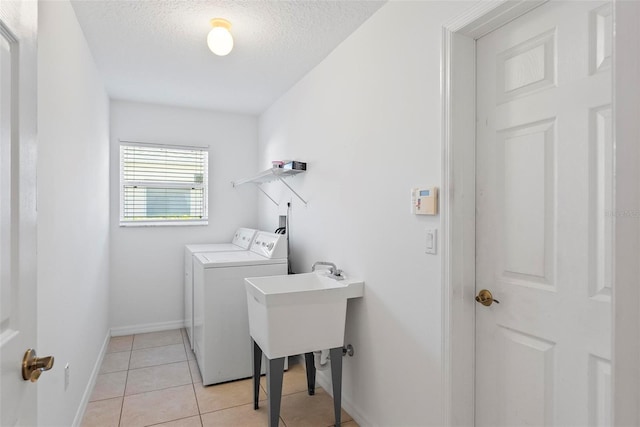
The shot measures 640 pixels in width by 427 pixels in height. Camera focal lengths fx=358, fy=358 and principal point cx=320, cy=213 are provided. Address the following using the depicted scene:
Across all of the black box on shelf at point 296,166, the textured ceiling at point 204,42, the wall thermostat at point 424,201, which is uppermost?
the textured ceiling at point 204,42

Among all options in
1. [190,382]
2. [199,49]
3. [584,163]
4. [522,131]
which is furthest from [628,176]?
[190,382]

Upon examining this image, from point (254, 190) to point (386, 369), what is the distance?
2.77 m

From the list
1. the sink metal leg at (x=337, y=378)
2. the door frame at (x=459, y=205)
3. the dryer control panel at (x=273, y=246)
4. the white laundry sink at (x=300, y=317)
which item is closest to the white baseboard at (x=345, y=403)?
the sink metal leg at (x=337, y=378)

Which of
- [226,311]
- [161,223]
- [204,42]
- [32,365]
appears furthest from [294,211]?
[32,365]

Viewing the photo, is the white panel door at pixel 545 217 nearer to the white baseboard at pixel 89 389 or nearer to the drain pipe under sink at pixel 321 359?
the drain pipe under sink at pixel 321 359

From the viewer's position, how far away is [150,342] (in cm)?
344

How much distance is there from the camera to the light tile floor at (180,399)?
2.17 m

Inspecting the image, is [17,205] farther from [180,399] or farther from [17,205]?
[180,399]

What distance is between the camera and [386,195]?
75.8 inches

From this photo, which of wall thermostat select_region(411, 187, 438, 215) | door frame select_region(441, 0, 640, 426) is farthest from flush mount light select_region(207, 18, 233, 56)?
wall thermostat select_region(411, 187, 438, 215)

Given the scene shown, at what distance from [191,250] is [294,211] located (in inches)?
43.1

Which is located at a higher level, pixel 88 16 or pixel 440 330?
pixel 88 16

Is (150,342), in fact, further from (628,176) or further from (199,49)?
(628,176)

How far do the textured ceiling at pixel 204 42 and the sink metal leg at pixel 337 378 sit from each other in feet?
6.40
